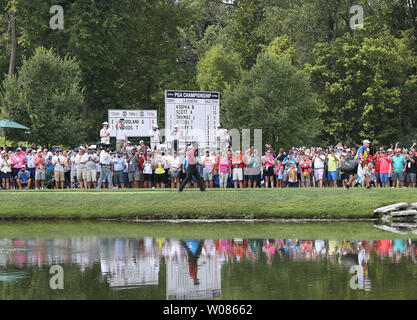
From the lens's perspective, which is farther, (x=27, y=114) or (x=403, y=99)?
(x=403, y=99)

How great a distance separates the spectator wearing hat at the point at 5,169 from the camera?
36375 millimetres

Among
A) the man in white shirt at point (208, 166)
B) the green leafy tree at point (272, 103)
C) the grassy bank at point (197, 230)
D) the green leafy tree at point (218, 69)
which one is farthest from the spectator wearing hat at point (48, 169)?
the green leafy tree at point (218, 69)

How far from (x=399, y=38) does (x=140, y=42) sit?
900 inches

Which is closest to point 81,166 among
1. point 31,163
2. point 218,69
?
point 31,163

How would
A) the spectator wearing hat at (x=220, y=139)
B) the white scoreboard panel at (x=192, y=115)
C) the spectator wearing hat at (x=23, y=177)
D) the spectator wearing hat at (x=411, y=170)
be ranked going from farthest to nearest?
the white scoreboard panel at (x=192, y=115), the spectator wearing hat at (x=220, y=139), the spectator wearing hat at (x=23, y=177), the spectator wearing hat at (x=411, y=170)

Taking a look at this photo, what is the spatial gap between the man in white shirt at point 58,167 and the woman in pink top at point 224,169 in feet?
23.4

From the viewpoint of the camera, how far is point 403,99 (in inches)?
2699

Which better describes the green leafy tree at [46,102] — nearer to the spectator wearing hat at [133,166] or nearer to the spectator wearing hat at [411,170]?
the spectator wearing hat at [133,166]

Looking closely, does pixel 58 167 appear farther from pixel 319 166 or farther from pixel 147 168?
pixel 319 166

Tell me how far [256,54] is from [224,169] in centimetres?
3172
